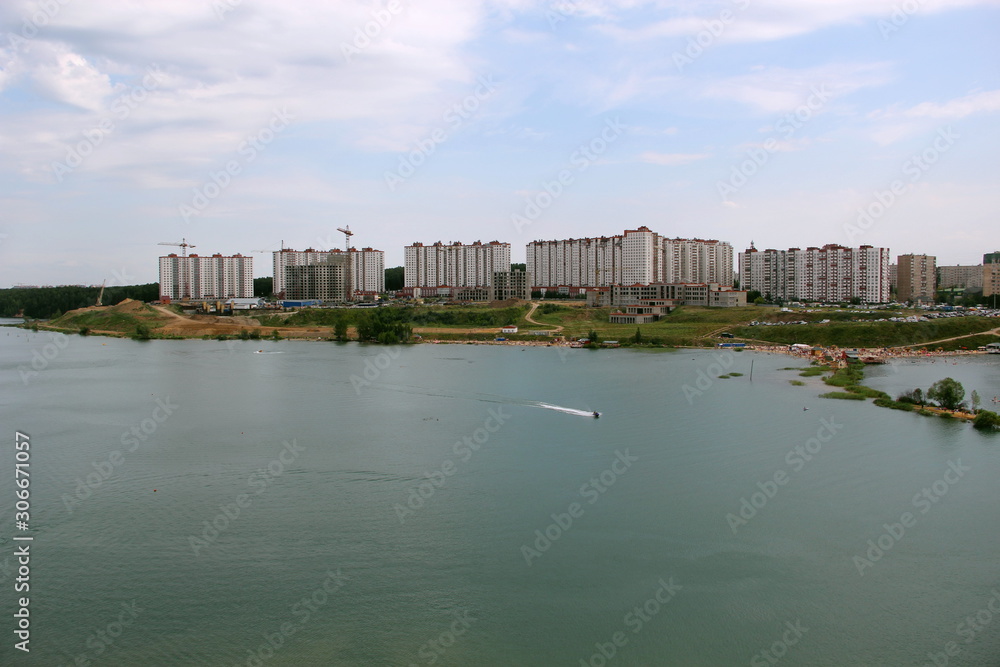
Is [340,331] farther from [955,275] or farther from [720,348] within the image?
[955,275]

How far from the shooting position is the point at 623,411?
12.2 meters

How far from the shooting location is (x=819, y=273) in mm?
33781

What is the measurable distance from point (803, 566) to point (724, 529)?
2.91 ft

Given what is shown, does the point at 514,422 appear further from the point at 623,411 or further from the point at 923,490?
the point at 923,490

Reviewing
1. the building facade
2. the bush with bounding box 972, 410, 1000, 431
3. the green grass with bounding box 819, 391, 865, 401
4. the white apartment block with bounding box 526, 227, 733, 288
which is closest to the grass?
the green grass with bounding box 819, 391, 865, 401

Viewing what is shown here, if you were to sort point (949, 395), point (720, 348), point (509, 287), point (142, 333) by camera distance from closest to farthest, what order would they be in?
1. point (949, 395)
2. point (720, 348)
3. point (142, 333)
4. point (509, 287)

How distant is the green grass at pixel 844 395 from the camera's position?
44.0 feet

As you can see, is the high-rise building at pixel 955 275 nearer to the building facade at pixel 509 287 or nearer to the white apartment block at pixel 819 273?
the white apartment block at pixel 819 273

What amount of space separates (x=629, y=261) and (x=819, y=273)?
8.93 m

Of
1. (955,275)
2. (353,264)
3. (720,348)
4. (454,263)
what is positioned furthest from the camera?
(955,275)

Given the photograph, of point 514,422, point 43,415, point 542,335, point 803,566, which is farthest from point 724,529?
point 542,335

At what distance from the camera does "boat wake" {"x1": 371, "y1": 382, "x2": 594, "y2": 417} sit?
40.4 feet

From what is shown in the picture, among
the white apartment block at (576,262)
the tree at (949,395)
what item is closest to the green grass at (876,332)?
the tree at (949,395)

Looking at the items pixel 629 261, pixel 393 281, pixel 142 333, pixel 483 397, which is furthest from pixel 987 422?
pixel 393 281
